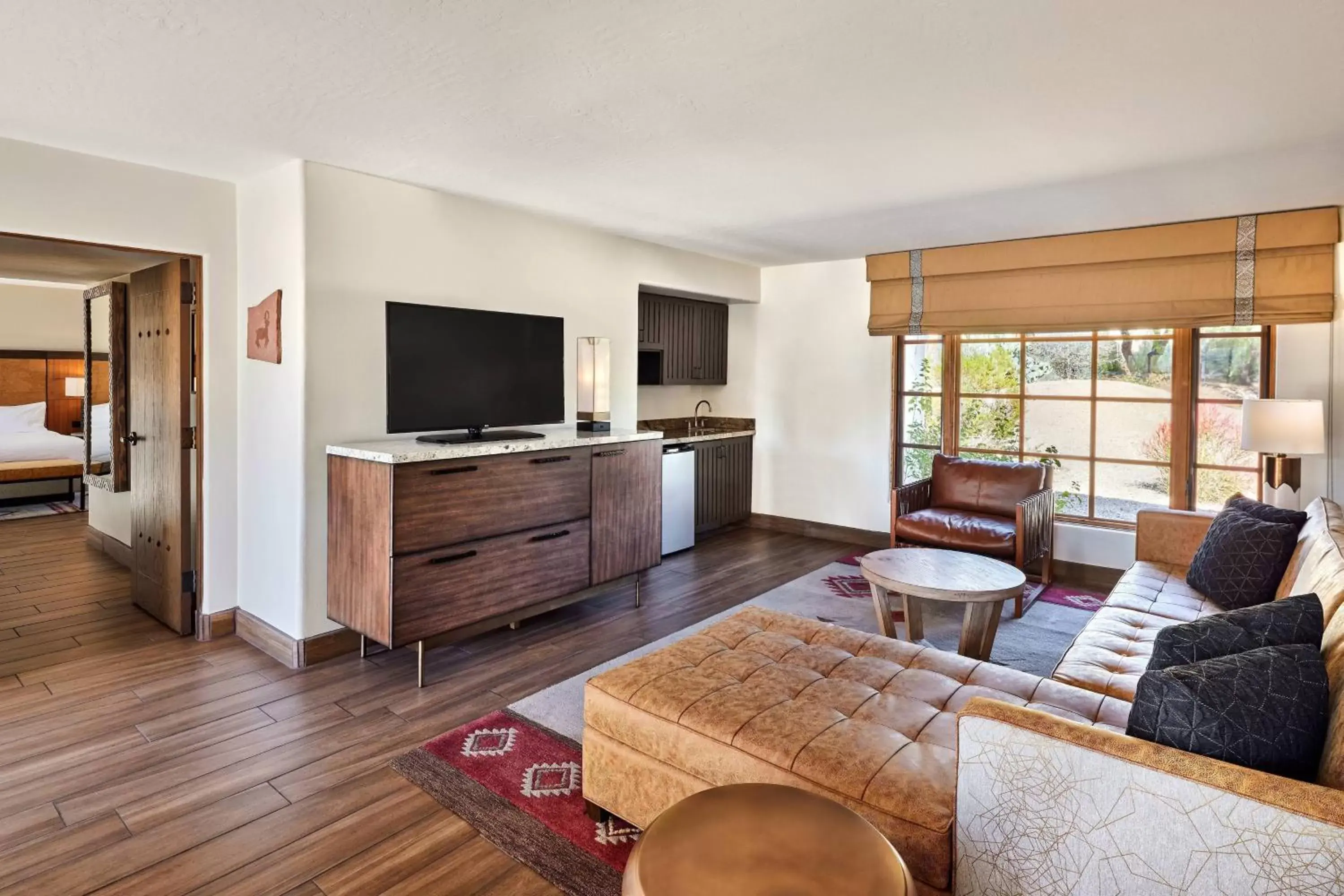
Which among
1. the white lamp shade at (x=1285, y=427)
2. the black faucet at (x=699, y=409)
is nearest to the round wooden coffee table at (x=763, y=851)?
the white lamp shade at (x=1285, y=427)

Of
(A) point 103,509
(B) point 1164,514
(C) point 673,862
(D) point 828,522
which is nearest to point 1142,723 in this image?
(C) point 673,862

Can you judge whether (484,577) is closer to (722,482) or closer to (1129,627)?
(1129,627)

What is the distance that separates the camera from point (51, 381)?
7.96 m

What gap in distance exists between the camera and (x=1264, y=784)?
120 centimetres

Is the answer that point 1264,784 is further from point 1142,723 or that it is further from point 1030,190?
point 1030,190

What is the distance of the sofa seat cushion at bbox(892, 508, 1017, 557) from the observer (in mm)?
4383

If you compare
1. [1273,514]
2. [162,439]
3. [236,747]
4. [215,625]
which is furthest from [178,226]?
[1273,514]

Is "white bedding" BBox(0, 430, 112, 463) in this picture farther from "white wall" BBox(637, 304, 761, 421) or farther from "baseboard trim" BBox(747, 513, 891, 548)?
"baseboard trim" BBox(747, 513, 891, 548)

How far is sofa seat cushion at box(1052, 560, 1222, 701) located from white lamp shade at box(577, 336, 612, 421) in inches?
104

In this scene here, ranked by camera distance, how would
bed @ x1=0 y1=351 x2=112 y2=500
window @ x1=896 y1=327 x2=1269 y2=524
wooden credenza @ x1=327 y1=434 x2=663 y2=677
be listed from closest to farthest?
wooden credenza @ x1=327 y1=434 x2=663 y2=677, window @ x1=896 y1=327 x2=1269 y2=524, bed @ x1=0 y1=351 x2=112 y2=500

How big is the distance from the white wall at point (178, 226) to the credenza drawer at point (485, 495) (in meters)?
1.37

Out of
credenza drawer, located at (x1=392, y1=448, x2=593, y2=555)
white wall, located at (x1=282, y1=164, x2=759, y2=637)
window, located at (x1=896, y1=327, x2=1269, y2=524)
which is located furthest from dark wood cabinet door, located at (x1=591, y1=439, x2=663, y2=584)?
window, located at (x1=896, y1=327, x2=1269, y2=524)

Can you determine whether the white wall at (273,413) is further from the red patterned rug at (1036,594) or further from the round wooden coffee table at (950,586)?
the red patterned rug at (1036,594)

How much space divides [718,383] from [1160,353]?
339cm
